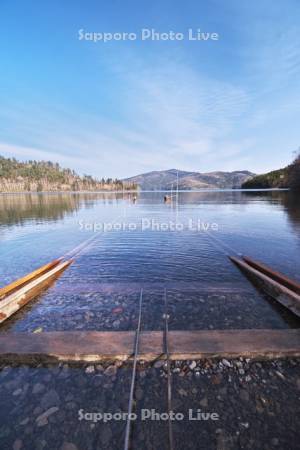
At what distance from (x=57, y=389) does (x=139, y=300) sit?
3749 mm

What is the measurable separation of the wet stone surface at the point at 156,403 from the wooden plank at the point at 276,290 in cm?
238

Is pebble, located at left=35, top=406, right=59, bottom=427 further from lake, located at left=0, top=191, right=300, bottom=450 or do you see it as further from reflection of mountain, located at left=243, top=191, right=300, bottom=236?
reflection of mountain, located at left=243, top=191, right=300, bottom=236

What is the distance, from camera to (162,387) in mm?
3900

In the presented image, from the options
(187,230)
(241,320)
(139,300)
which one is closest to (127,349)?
(139,300)

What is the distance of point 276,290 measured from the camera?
7.18m

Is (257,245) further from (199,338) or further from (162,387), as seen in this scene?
(162,387)

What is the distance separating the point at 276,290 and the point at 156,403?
5.82m

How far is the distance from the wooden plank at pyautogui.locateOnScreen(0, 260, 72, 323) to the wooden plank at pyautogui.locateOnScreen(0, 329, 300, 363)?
146 cm

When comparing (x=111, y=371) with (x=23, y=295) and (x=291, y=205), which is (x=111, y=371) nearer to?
(x=23, y=295)

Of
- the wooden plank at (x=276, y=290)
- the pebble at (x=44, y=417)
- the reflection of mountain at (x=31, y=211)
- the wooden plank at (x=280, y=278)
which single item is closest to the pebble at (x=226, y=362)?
the wooden plank at (x=276, y=290)

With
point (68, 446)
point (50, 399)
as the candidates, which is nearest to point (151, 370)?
point (68, 446)

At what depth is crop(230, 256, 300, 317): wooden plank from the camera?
20.4 feet

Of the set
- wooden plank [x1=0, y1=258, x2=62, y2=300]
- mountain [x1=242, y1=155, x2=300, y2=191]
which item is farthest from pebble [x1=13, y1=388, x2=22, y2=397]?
mountain [x1=242, y1=155, x2=300, y2=191]

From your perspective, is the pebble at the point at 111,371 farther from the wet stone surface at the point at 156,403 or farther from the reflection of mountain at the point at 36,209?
the reflection of mountain at the point at 36,209
